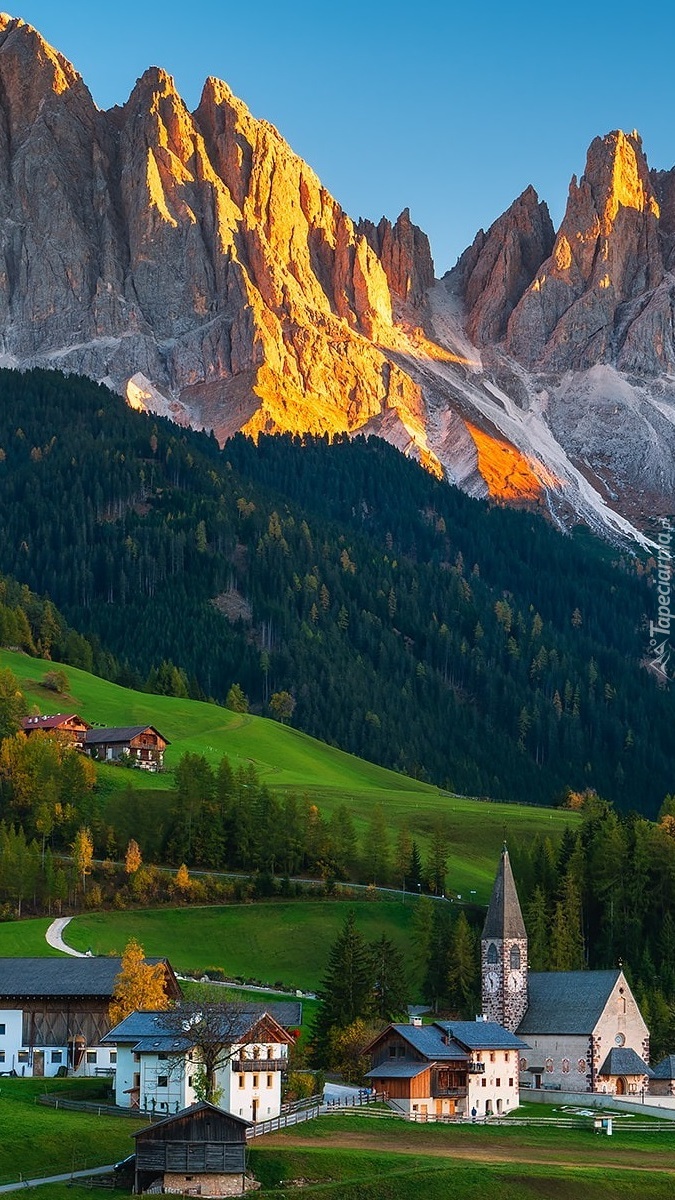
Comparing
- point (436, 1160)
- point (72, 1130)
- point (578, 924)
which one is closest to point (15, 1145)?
point (72, 1130)

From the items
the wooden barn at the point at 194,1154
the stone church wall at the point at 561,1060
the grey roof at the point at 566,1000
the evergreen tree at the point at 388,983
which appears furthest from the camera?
the evergreen tree at the point at 388,983

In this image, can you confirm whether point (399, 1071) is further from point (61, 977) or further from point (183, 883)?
point (183, 883)

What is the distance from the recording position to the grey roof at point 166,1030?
9969cm

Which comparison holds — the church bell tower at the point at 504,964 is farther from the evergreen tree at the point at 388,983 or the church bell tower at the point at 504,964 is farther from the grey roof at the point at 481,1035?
the grey roof at the point at 481,1035

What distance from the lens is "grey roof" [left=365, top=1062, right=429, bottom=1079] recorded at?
348 ft

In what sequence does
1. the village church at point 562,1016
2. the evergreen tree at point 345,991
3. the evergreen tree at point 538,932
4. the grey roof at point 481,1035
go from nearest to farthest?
the grey roof at point 481,1035 → the evergreen tree at point 345,991 → the village church at point 562,1016 → the evergreen tree at point 538,932

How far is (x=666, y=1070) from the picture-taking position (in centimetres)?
11831

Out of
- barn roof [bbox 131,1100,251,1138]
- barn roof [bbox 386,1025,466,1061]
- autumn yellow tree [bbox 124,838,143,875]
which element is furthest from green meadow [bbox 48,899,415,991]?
barn roof [bbox 131,1100,251,1138]

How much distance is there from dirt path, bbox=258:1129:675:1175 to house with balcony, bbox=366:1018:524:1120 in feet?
30.0

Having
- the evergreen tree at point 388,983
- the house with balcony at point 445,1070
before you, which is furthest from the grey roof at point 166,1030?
the evergreen tree at point 388,983

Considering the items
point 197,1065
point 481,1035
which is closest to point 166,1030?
point 197,1065

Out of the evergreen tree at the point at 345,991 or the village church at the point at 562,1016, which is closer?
the evergreen tree at the point at 345,991

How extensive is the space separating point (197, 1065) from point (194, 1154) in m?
12.4

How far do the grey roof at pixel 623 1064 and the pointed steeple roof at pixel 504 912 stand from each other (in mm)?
11349
